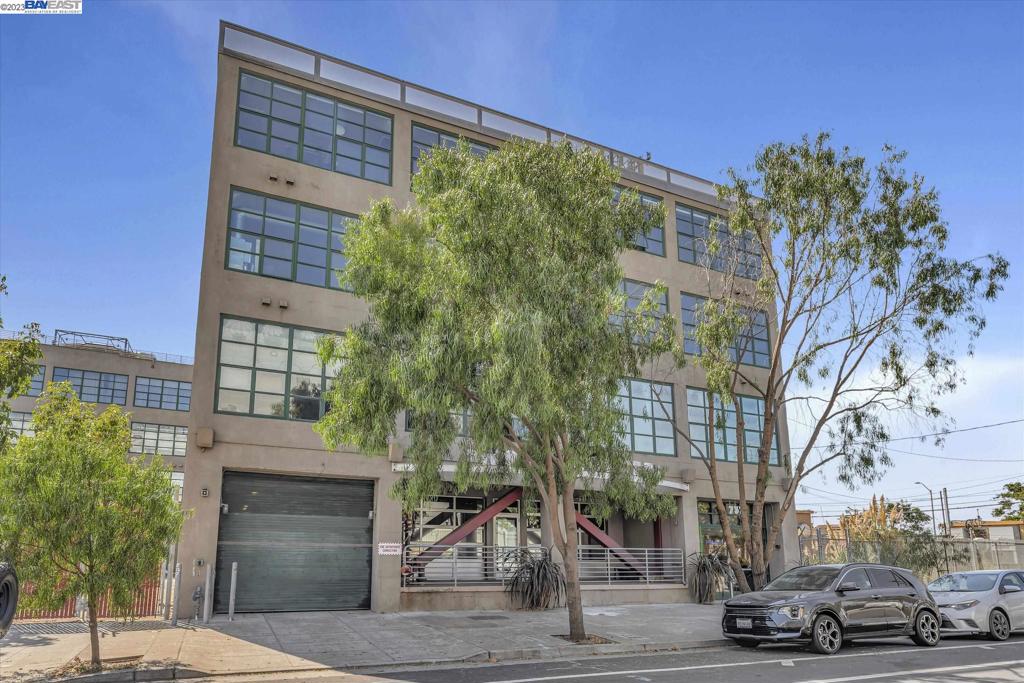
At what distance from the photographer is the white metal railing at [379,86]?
20453 millimetres

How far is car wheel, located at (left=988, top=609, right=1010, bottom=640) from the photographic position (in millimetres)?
15445

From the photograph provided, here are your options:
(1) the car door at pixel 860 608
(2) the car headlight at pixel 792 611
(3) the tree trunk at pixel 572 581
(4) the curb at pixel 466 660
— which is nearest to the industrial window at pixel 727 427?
(1) the car door at pixel 860 608

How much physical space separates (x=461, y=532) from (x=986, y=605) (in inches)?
471

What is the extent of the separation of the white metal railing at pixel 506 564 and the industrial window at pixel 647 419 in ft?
10.4

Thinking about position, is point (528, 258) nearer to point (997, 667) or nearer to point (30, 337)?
point (30, 337)

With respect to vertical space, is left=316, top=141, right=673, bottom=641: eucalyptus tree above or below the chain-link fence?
above

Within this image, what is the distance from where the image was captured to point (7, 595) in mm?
7590

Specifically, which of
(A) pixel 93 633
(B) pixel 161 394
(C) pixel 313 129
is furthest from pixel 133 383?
(A) pixel 93 633

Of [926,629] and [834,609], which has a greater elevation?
[834,609]

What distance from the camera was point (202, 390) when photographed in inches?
696

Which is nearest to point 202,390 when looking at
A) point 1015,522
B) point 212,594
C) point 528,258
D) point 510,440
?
point 212,594

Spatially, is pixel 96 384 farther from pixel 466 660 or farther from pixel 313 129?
pixel 466 660

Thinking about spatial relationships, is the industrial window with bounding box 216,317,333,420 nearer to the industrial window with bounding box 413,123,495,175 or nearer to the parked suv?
the industrial window with bounding box 413,123,495,175

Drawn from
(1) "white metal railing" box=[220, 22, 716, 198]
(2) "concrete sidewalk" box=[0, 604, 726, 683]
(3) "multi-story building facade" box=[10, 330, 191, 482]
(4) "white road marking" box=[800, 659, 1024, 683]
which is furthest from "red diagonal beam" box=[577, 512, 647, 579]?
(3) "multi-story building facade" box=[10, 330, 191, 482]
